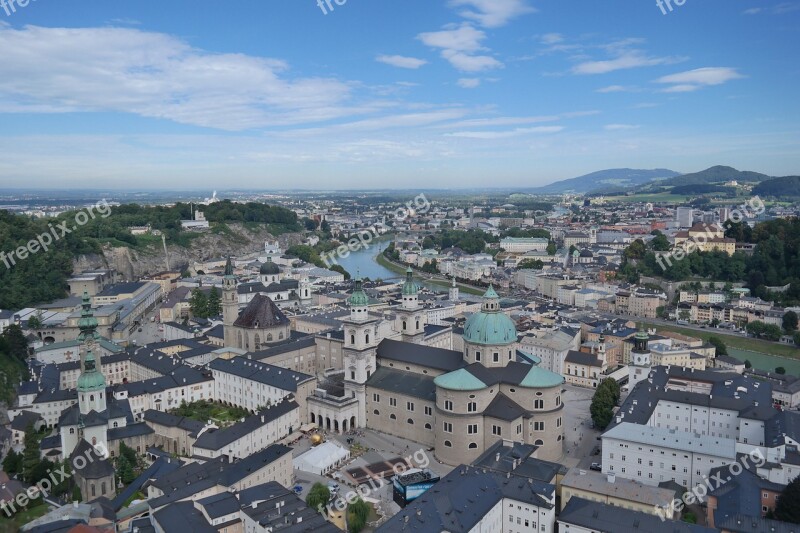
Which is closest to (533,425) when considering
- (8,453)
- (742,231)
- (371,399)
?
(371,399)

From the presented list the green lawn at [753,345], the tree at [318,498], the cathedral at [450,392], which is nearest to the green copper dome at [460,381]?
the cathedral at [450,392]

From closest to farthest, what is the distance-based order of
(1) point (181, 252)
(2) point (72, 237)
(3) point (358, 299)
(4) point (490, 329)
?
1. (4) point (490, 329)
2. (3) point (358, 299)
3. (2) point (72, 237)
4. (1) point (181, 252)

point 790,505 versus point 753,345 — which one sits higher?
point 790,505

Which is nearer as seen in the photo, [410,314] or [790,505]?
[790,505]
